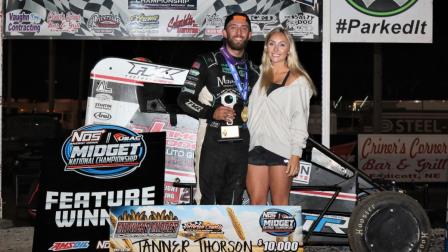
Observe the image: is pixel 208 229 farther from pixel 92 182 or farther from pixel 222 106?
pixel 92 182

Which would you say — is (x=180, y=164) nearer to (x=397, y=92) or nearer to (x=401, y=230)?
(x=401, y=230)

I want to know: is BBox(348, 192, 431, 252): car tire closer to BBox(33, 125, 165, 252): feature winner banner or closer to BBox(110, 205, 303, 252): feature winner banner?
BBox(110, 205, 303, 252): feature winner banner

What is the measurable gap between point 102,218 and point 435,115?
1575cm

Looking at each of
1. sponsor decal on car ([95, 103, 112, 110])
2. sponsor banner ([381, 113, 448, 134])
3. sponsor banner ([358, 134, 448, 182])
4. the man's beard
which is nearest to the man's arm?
the man's beard

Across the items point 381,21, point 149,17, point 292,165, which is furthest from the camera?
point 149,17

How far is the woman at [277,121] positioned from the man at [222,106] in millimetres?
93

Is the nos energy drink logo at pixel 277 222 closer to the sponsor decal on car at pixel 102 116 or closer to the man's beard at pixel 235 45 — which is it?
the man's beard at pixel 235 45

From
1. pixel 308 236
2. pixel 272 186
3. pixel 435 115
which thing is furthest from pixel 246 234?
pixel 435 115

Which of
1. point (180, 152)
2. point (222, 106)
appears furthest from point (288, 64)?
point (180, 152)

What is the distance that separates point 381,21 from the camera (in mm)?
6863

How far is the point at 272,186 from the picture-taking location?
471 centimetres

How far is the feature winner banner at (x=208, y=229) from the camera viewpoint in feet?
14.5

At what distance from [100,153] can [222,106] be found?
1.05 meters

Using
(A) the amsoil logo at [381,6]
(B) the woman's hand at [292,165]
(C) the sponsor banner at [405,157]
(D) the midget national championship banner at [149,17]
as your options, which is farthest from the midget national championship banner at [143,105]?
(C) the sponsor banner at [405,157]
